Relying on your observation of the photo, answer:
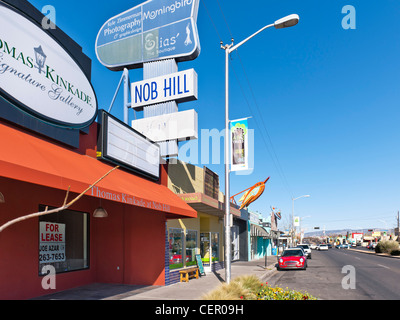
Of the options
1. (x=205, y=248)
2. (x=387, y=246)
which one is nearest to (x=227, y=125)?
(x=205, y=248)

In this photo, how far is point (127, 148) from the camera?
13641 millimetres

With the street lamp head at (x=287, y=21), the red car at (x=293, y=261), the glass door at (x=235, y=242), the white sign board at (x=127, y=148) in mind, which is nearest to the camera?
the white sign board at (x=127, y=148)

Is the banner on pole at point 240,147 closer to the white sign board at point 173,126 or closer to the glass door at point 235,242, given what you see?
the white sign board at point 173,126

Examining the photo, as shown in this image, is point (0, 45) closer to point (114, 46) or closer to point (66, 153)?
point (66, 153)

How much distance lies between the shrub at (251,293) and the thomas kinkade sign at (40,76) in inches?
244

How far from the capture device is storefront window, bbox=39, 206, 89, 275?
12.2 metres

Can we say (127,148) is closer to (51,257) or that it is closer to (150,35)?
(51,257)

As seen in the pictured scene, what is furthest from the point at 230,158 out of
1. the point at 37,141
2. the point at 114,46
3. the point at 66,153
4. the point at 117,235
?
the point at 114,46

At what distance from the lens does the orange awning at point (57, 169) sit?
22.9 feet

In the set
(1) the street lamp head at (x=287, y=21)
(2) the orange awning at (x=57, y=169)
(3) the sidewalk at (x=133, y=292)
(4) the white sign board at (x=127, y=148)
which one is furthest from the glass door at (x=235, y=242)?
(1) the street lamp head at (x=287, y=21)

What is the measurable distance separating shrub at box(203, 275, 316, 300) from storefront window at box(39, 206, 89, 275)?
642cm

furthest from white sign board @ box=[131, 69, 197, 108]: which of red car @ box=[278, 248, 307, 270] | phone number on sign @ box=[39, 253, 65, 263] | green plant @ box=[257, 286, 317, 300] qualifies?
red car @ box=[278, 248, 307, 270]

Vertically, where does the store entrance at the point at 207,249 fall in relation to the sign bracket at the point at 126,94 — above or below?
below

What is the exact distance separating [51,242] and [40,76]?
6.00m
